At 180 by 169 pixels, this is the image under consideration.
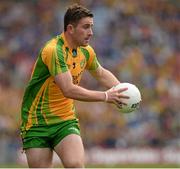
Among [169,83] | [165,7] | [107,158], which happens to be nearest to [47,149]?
[107,158]

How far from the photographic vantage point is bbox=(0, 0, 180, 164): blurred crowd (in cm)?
1902

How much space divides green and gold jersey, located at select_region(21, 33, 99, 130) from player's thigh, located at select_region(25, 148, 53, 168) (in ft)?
0.97

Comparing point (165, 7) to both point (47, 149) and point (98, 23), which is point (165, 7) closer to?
point (98, 23)

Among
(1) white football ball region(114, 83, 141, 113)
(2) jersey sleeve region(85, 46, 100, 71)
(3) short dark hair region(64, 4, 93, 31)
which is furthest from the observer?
(2) jersey sleeve region(85, 46, 100, 71)

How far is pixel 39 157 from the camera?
26.4 feet

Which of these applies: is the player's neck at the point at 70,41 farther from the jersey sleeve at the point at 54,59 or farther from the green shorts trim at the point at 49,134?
the green shorts trim at the point at 49,134

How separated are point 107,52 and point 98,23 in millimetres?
1039

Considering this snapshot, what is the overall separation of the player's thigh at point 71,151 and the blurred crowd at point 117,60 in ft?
35.1

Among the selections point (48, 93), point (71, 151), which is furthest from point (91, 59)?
point (71, 151)

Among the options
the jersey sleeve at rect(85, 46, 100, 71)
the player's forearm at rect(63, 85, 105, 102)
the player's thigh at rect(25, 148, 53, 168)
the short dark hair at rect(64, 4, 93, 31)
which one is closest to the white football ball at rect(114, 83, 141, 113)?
the player's forearm at rect(63, 85, 105, 102)

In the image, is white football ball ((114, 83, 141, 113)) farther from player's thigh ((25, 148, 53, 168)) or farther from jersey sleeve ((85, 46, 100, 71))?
player's thigh ((25, 148, 53, 168))

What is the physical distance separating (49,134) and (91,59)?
41.0 inches

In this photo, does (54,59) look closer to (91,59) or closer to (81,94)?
(81,94)

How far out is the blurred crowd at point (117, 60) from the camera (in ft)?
62.4
